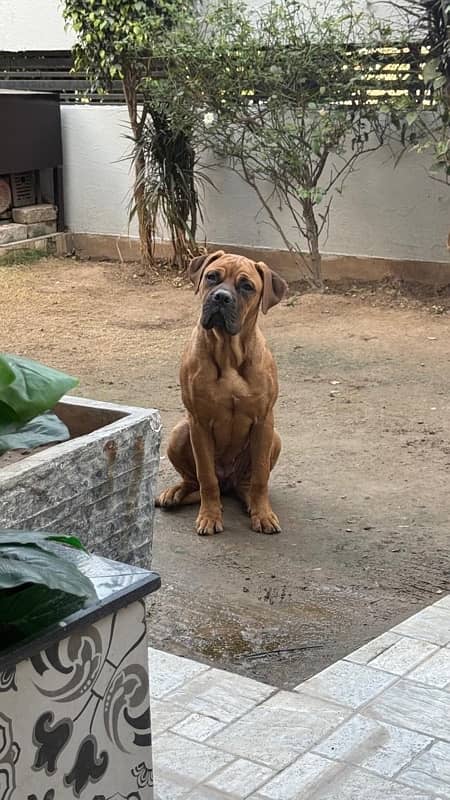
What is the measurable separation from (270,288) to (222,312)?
1.12 ft

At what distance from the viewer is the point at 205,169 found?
34.0ft

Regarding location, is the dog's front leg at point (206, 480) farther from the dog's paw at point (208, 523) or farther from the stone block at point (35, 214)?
the stone block at point (35, 214)

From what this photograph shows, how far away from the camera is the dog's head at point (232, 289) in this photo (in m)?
4.46

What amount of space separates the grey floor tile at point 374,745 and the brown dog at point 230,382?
1869 mm

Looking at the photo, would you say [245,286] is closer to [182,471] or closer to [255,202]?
[182,471]

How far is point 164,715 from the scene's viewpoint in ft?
9.43

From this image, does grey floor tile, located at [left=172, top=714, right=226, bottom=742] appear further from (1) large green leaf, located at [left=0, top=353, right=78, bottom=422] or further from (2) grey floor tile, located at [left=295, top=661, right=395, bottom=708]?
(1) large green leaf, located at [left=0, top=353, right=78, bottom=422]

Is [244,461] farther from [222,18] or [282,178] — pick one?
[222,18]

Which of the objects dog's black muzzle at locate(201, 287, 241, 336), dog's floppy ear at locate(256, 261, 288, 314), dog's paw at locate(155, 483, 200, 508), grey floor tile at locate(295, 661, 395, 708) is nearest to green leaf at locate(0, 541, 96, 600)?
grey floor tile at locate(295, 661, 395, 708)

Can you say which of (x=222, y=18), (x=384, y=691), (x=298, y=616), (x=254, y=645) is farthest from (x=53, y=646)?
(x=222, y=18)

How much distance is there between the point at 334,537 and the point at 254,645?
105 centimetres

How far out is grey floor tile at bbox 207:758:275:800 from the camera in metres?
2.54

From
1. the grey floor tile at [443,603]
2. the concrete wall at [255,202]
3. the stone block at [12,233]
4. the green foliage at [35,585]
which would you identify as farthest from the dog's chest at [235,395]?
the stone block at [12,233]

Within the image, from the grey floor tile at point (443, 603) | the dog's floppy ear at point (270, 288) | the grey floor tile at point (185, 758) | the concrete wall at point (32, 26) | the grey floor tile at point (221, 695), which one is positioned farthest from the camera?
the concrete wall at point (32, 26)
